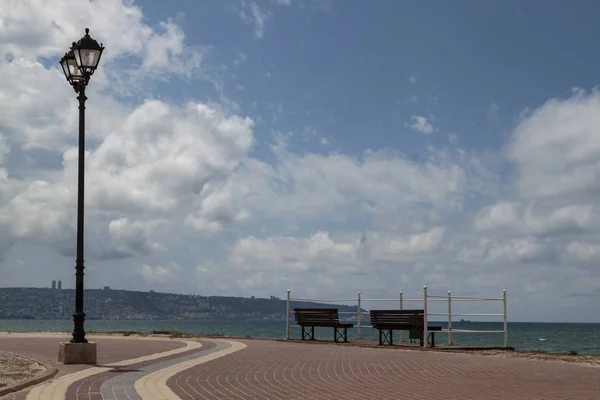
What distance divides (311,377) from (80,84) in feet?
24.4

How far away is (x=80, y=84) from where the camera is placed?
1497cm

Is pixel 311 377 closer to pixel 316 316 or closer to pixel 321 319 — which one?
pixel 321 319

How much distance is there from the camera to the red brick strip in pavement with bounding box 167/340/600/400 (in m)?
9.47

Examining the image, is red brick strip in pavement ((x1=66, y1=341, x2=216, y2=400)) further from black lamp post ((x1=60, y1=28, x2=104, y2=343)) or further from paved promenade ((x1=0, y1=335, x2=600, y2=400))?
black lamp post ((x1=60, y1=28, x2=104, y2=343))

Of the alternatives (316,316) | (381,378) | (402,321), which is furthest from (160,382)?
(316,316)

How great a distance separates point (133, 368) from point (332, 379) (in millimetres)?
3491

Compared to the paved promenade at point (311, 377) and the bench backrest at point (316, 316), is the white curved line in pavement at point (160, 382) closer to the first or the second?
the paved promenade at point (311, 377)

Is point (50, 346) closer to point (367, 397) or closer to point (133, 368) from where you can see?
point (133, 368)

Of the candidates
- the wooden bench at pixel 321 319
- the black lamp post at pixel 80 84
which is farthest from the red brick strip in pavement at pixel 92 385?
the wooden bench at pixel 321 319

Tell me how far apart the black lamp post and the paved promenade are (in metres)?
1.18

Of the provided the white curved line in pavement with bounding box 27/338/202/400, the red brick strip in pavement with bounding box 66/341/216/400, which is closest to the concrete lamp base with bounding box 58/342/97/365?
the white curved line in pavement with bounding box 27/338/202/400

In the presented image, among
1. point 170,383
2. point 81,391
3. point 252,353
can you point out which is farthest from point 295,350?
point 81,391

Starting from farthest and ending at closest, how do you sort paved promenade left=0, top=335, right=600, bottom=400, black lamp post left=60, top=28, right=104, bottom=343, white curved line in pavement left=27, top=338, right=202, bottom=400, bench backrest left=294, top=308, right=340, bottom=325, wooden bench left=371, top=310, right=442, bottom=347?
bench backrest left=294, top=308, right=340, bottom=325, wooden bench left=371, top=310, right=442, bottom=347, black lamp post left=60, top=28, right=104, bottom=343, paved promenade left=0, top=335, right=600, bottom=400, white curved line in pavement left=27, top=338, right=202, bottom=400

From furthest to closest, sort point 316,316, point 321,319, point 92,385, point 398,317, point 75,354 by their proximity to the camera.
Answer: point 316,316
point 321,319
point 398,317
point 75,354
point 92,385
